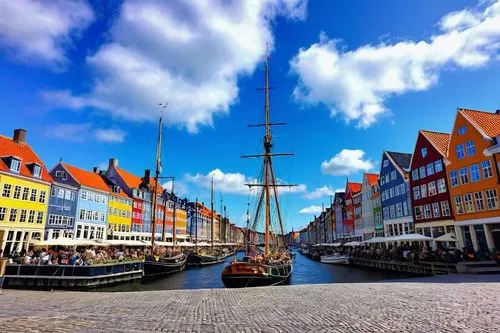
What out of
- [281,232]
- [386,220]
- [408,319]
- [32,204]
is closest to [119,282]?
[281,232]

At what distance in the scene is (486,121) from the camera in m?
39.5

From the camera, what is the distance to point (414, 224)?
51.2 metres

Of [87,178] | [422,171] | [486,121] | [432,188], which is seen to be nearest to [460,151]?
[486,121]

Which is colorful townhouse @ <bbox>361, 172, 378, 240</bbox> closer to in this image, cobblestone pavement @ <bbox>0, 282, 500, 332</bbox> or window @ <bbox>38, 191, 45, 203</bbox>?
cobblestone pavement @ <bbox>0, 282, 500, 332</bbox>

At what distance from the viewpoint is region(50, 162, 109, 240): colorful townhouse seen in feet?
182

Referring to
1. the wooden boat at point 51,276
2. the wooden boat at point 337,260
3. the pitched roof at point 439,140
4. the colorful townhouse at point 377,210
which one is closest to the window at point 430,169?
the pitched roof at point 439,140

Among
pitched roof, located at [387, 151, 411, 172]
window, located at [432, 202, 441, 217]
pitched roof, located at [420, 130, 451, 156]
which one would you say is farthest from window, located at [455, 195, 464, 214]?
pitched roof, located at [387, 151, 411, 172]

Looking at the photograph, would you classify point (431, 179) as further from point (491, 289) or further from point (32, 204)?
point (32, 204)

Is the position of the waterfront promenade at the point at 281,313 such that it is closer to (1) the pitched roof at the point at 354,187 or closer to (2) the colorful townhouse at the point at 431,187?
(2) the colorful townhouse at the point at 431,187

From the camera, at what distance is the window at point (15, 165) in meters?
42.6

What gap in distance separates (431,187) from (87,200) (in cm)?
5225

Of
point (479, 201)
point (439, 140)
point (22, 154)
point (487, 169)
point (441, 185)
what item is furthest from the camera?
point (439, 140)

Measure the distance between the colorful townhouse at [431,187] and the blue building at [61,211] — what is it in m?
51.1

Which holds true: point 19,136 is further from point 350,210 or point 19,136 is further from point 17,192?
point 350,210
